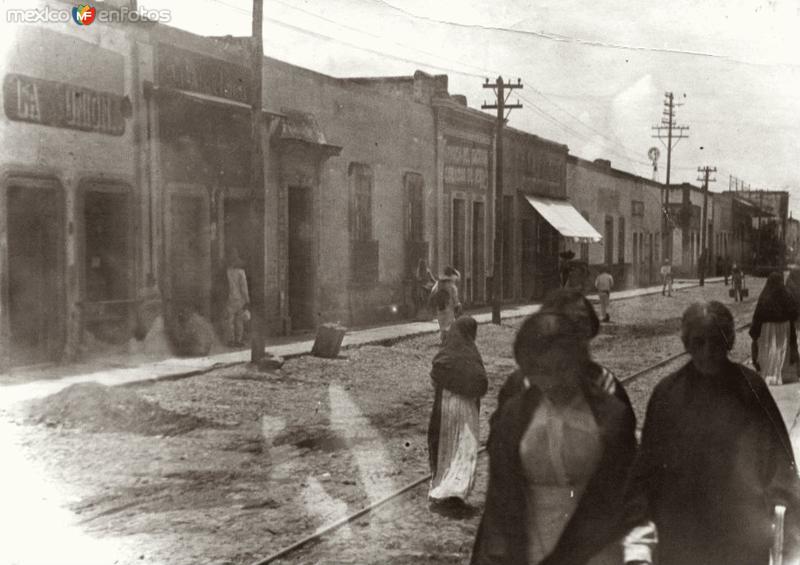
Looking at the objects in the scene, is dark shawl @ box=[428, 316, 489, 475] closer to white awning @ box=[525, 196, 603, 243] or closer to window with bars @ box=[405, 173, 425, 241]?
window with bars @ box=[405, 173, 425, 241]

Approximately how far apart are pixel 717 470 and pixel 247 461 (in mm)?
Answer: 6093

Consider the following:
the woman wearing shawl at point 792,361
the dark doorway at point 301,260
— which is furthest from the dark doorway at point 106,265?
the woman wearing shawl at point 792,361

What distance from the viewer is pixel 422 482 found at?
8141 mm

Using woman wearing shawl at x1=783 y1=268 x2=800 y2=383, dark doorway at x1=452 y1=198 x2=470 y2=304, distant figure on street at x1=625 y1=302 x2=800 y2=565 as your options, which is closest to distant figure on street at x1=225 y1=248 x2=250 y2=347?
woman wearing shawl at x1=783 y1=268 x2=800 y2=383

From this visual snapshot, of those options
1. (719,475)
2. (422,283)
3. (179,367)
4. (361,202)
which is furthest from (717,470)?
(422,283)

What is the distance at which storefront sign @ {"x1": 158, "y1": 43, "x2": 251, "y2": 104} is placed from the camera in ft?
51.6

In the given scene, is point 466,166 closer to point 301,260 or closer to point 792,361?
point 301,260

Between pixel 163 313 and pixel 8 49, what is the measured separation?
4.84 metres

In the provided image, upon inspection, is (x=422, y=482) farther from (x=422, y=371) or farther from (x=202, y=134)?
(x=202, y=134)

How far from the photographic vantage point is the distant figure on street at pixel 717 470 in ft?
12.3

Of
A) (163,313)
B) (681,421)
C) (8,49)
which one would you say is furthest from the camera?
(163,313)

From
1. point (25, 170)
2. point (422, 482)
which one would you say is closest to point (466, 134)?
point (25, 170)

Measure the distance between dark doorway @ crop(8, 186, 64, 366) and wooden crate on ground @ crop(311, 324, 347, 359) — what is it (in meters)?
4.22

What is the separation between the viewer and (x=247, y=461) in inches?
363
